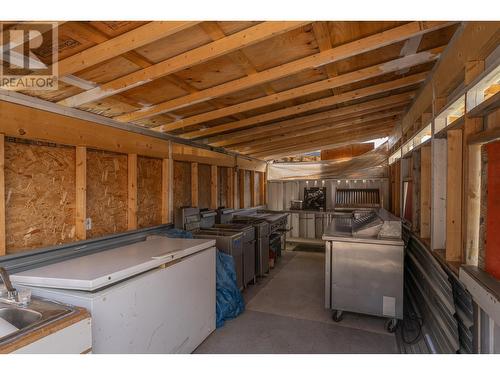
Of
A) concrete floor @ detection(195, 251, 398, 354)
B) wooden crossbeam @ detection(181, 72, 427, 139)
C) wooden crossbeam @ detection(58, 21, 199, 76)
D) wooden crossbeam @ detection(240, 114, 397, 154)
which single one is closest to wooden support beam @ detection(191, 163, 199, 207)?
wooden crossbeam @ detection(181, 72, 427, 139)

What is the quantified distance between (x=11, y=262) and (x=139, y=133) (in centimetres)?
164

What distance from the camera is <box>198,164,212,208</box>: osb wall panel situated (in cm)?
421

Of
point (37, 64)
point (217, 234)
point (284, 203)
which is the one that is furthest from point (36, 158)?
point (284, 203)

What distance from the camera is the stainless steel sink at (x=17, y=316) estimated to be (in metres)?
1.39

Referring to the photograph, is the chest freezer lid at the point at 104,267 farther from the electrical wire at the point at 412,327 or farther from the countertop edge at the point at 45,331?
the electrical wire at the point at 412,327

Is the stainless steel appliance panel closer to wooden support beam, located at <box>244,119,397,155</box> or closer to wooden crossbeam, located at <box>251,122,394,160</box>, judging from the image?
wooden support beam, located at <box>244,119,397,155</box>

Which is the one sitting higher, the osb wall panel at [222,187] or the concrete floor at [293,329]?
the osb wall panel at [222,187]

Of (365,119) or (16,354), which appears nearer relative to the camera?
(16,354)

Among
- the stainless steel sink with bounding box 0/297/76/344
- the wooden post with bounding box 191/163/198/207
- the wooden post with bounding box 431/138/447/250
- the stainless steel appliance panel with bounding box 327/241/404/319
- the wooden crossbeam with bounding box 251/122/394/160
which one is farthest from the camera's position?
the wooden crossbeam with bounding box 251/122/394/160

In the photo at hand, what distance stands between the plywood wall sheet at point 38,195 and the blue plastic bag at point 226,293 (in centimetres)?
146

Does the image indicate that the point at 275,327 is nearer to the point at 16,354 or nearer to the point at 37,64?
the point at 16,354

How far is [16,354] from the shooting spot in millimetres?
1057

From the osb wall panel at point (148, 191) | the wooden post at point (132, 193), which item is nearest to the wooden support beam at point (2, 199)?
the wooden post at point (132, 193)

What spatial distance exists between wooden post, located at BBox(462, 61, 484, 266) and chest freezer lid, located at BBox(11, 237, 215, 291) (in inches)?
77.3
